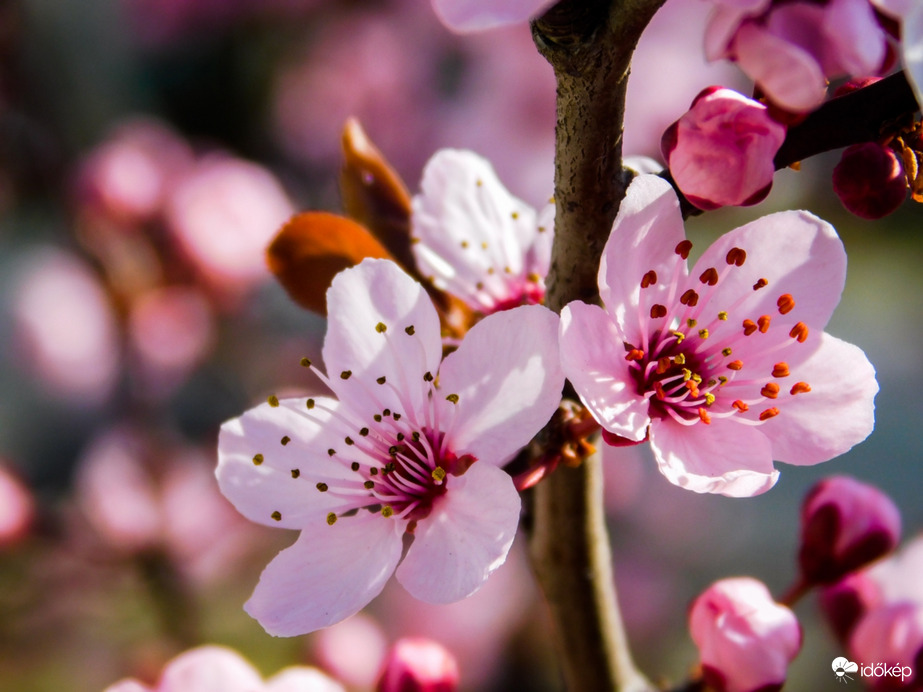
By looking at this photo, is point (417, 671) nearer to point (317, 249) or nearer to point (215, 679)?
point (215, 679)

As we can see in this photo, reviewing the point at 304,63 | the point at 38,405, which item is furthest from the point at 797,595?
the point at 38,405

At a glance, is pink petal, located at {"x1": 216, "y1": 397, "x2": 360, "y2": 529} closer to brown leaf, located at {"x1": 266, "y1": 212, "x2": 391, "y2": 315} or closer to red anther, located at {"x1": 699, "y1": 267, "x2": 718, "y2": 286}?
brown leaf, located at {"x1": 266, "y1": 212, "x2": 391, "y2": 315}

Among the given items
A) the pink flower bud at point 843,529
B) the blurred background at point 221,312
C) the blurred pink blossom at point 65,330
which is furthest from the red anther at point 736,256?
the blurred pink blossom at point 65,330

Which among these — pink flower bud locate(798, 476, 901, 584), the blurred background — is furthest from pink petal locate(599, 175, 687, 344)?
the blurred background

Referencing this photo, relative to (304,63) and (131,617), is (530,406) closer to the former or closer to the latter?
(131,617)

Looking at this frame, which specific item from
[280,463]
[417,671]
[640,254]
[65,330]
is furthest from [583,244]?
[65,330]
